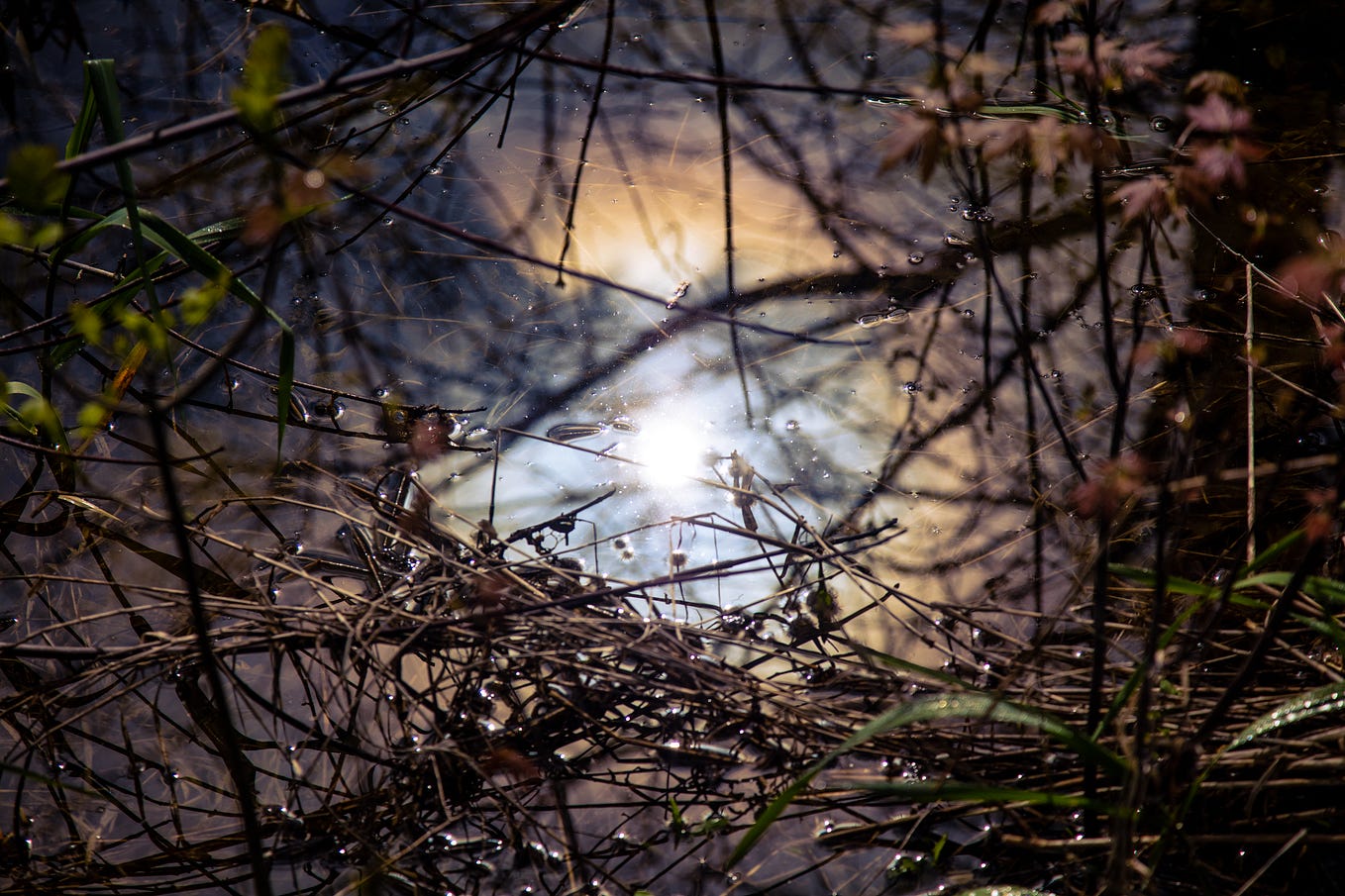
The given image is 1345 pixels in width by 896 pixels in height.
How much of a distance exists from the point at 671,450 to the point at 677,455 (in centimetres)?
2

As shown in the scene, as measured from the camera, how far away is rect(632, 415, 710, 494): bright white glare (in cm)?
160

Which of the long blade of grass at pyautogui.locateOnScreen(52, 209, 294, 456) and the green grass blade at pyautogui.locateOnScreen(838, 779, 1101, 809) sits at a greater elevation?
the long blade of grass at pyautogui.locateOnScreen(52, 209, 294, 456)

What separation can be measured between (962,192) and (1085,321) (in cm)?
42

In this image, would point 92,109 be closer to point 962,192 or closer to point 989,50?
point 962,192

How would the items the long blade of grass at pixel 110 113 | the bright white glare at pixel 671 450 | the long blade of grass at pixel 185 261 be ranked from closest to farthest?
the long blade of grass at pixel 110 113
the long blade of grass at pixel 185 261
the bright white glare at pixel 671 450

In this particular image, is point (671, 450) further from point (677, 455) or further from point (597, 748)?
point (597, 748)

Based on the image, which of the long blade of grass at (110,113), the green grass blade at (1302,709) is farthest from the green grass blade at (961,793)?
the long blade of grass at (110,113)

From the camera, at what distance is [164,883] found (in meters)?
1.19

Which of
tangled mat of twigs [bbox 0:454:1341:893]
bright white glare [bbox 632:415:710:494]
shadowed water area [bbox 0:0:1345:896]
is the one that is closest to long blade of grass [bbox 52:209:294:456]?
shadowed water area [bbox 0:0:1345:896]

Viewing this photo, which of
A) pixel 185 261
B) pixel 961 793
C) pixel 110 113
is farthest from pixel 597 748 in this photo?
pixel 110 113

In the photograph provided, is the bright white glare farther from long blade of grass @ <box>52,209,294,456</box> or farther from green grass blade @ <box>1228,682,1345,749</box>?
green grass blade @ <box>1228,682,1345,749</box>

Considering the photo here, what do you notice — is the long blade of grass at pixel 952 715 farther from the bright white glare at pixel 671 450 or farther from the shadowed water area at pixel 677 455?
the bright white glare at pixel 671 450

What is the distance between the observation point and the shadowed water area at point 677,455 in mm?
1137

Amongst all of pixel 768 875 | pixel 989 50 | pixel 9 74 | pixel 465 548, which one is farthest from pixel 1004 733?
pixel 9 74
